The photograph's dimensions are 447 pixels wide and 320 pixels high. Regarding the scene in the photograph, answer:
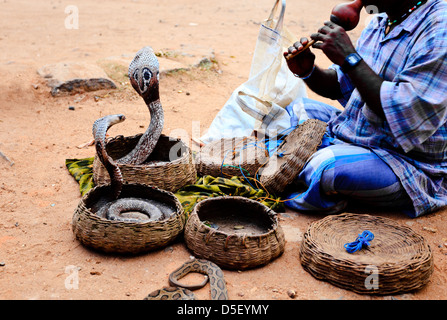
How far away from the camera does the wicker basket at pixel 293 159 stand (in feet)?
10.5

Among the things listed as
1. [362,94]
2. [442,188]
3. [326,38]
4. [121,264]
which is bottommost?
[121,264]

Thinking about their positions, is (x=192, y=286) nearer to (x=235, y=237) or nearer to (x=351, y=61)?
(x=235, y=237)

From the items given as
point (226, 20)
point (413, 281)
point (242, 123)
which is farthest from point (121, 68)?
point (226, 20)

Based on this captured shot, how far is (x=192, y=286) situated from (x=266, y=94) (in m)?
2.11

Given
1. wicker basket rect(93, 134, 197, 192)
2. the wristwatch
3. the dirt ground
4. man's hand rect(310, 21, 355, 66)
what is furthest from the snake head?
the wristwatch

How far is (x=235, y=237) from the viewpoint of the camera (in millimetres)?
2482

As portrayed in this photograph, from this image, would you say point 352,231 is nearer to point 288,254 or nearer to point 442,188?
point 288,254

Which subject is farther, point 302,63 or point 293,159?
point 302,63

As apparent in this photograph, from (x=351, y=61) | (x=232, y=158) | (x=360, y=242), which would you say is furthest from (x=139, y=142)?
(x=360, y=242)

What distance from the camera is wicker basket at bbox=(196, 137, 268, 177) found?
3.53 meters

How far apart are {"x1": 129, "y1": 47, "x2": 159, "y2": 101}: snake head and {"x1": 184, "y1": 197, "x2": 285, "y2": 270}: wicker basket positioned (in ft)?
3.13

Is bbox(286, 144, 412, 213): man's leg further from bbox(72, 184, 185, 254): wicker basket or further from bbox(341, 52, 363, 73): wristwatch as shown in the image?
bbox(72, 184, 185, 254): wicker basket

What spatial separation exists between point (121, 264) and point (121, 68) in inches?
144

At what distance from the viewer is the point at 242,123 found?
4.32m
